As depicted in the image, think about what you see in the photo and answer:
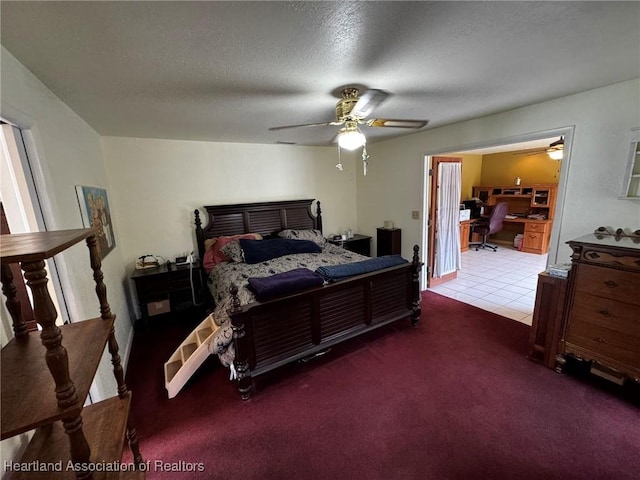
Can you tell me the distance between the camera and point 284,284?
212 centimetres

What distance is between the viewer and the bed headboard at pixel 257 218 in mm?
3625

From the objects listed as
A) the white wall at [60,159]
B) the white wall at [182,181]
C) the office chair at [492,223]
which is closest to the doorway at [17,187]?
the white wall at [60,159]

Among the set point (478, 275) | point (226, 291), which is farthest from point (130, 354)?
point (478, 275)

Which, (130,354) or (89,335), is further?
(130,354)

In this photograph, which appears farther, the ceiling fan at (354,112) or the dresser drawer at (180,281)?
the dresser drawer at (180,281)

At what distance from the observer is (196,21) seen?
43.5 inches

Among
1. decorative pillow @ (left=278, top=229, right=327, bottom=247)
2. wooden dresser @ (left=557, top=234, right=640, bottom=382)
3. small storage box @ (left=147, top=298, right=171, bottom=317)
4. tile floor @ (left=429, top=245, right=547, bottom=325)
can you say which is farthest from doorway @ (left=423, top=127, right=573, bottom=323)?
small storage box @ (left=147, top=298, right=171, bottom=317)

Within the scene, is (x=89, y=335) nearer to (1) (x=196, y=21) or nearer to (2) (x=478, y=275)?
(1) (x=196, y=21)

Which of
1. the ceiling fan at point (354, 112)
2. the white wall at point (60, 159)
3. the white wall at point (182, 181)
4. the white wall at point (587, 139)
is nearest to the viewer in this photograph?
the white wall at point (60, 159)

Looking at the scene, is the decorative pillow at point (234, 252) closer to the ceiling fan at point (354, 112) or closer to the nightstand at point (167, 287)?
the nightstand at point (167, 287)

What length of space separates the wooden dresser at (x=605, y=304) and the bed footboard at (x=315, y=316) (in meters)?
1.23

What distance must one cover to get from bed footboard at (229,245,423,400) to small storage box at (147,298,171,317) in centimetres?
170

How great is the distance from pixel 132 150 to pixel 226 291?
A: 2125mm

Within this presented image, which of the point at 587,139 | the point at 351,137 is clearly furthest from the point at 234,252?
the point at 587,139
